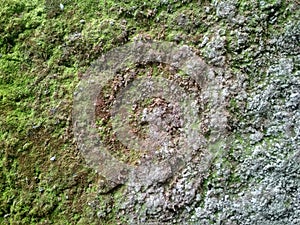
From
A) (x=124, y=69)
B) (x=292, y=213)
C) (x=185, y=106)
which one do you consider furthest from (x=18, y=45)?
(x=292, y=213)

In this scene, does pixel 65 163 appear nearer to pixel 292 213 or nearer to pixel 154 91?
pixel 154 91

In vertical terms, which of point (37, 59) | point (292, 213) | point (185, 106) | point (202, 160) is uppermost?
point (37, 59)

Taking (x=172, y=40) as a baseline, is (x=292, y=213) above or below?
below

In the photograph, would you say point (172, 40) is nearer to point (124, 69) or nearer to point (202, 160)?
point (124, 69)

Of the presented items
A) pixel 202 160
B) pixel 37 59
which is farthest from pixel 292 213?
pixel 37 59

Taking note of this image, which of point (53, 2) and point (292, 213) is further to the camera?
point (53, 2)

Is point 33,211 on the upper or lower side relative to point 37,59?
lower
